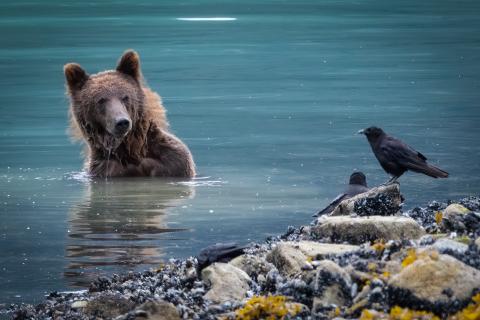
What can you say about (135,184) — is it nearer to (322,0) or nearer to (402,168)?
(402,168)

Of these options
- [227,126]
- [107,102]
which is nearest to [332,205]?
[107,102]

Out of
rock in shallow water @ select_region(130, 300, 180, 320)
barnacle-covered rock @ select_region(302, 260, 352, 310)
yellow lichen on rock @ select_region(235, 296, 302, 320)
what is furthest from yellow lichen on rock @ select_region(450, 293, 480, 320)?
rock in shallow water @ select_region(130, 300, 180, 320)

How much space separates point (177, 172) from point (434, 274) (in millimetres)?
7905

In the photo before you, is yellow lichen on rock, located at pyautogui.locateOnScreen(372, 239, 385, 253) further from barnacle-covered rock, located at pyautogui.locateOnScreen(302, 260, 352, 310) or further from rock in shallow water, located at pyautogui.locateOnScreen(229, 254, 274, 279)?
rock in shallow water, located at pyautogui.locateOnScreen(229, 254, 274, 279)

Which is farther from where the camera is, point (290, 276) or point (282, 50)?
point (282, 50)

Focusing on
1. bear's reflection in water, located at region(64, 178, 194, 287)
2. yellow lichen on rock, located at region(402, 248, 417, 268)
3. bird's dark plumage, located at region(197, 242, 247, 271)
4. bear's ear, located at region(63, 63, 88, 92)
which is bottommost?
bear's reflection in water, located at region(64, 178, 194, 287)

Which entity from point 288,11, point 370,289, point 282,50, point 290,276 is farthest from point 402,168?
point 288,11

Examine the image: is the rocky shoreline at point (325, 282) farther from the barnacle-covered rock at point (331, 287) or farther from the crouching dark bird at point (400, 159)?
the crouching dark bird at point (400, 159)

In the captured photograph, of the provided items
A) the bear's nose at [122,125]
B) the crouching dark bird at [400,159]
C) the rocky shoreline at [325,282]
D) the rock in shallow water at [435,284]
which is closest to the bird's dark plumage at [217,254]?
the rocky shoreline at [325,282]

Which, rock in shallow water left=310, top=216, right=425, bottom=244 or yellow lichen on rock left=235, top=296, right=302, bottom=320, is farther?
rock in shallow water left=310, top=216, right=425, bottom=244

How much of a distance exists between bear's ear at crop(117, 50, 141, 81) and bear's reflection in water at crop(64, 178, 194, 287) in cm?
117

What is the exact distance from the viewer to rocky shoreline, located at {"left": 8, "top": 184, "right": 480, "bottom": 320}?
21.0 feet

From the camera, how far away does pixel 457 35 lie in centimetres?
3606

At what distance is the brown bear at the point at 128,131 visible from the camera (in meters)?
13.9
